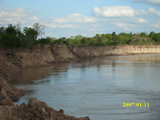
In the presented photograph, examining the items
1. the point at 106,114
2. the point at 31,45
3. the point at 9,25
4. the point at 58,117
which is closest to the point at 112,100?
the point at 106,114

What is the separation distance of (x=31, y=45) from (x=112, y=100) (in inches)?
1705

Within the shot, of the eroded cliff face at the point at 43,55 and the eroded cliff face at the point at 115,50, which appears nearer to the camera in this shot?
the eroded cliff face at the point at 43,55

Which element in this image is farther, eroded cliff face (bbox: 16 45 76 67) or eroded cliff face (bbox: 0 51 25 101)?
eroded cliff face (bbox: 16 45 76 67)

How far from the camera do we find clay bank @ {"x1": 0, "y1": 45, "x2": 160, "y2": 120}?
12578 mm

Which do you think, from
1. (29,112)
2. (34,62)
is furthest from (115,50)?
(29,112)

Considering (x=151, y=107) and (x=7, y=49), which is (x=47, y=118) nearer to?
(x=151, y=107)

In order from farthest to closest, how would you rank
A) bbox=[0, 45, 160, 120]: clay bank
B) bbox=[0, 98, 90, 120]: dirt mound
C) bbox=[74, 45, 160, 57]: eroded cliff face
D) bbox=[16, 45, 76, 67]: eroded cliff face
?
bbox=[74, 45, 160, 57]: eroded cliff face < bbox=[16, 45, 76, 67]: eroded cliff face < bbox=[0, 45, 160, 120]: clay bank < bbox=[0, 98, 90, 120]: dirt mound

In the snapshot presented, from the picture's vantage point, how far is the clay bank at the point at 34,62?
41.3 ft

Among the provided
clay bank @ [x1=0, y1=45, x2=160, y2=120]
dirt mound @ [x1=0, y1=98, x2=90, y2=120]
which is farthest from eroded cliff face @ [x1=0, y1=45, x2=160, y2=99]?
dirt mound @ [x1=0, y1=98, x2=90, y2=120]

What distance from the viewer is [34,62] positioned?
58031mm

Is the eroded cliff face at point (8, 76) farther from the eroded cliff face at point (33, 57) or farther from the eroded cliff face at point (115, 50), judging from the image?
the eroded cliff face at point (115, 50)

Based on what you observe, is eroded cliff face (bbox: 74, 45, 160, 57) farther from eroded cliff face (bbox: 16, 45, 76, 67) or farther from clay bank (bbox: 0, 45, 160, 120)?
eroded cliff face (bbox: 16, 45, 76, 67)

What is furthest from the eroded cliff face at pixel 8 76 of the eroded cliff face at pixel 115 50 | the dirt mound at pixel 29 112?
the eroded cliff face at pixel 115 50

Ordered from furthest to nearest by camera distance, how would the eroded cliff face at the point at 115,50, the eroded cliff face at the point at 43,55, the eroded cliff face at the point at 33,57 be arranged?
the eroded cliff face at the point at 115,50
the eroded cliff face at the point at 43,55
the eroded cliff face at the point at 33,57
